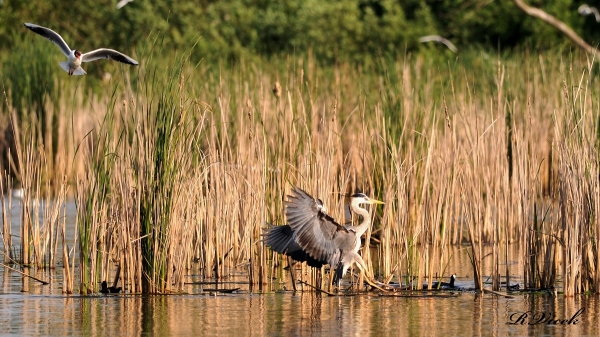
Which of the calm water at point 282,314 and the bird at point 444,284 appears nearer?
the calm water at point 282,314

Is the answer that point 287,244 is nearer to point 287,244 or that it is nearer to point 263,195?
point 287,244

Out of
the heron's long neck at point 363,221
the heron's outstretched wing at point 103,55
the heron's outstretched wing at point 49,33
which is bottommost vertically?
the heron's long neck at point 363,221

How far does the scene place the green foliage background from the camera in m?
26.7

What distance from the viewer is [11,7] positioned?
2742 cm

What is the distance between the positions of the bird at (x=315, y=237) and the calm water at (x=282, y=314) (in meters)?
0.27

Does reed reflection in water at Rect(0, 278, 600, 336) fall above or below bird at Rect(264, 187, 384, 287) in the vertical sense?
below

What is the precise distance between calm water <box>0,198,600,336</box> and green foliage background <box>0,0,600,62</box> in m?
17.6

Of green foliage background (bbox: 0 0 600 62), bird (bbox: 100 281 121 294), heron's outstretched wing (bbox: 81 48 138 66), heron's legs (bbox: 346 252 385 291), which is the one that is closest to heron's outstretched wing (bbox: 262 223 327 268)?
heron's legs (bbox: 346 252 385 291)

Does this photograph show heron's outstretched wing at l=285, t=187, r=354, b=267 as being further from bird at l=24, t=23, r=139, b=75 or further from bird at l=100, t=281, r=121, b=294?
bird at l=24, t=23, r=139, b=75

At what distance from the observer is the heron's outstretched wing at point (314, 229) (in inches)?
295

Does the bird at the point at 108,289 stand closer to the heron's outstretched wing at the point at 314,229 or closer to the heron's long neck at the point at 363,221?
the heron's outstretched wing at the point at 314,229

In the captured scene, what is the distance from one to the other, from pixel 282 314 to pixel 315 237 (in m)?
0.68

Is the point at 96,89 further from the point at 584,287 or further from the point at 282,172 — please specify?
the point at 584,287

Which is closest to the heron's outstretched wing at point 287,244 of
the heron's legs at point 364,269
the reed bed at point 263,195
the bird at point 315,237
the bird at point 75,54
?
the bird at point 315,237
